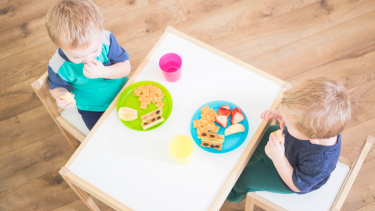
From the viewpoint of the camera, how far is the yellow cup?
98 cm

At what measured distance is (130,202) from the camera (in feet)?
3.16

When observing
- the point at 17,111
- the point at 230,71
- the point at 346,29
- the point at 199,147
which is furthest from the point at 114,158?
the point at 346,29

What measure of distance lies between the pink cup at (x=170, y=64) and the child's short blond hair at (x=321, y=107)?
1.55 ft

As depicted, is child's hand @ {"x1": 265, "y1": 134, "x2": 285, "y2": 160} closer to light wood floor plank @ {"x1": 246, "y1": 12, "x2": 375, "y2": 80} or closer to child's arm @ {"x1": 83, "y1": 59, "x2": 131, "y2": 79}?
child's arm @ {"x1": 83, "y1": 59, "x2": 131, "y2": 79}

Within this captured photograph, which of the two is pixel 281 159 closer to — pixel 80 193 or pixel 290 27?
pixel 80 193

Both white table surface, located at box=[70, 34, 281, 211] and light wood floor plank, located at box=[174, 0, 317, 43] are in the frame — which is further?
light wood floor plank, located at box=[174, 0, 317, 43]

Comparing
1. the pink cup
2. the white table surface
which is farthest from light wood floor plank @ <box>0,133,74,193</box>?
the pink cup

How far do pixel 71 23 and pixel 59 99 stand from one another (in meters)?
0.32

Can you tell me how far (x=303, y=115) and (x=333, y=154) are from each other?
234 mm

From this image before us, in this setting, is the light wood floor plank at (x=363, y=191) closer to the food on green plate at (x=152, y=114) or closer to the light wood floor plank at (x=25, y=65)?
the food on green plate at (x=152, y=114)

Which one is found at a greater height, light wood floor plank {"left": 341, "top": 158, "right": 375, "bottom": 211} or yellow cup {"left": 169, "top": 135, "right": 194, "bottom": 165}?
light wood floor plank {"left": 341, "top": 158, "right": 375, "bottom": 211}

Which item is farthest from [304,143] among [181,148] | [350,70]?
[350,70]

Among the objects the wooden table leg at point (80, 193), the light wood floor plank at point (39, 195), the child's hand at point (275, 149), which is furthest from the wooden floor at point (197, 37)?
the child's hand at point (275, 149)

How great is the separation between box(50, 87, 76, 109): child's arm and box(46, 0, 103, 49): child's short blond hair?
0.24m
